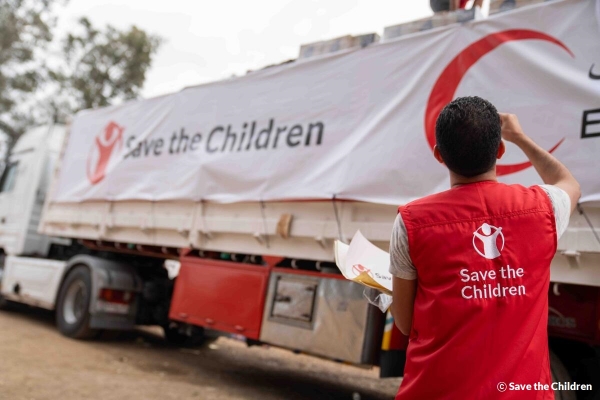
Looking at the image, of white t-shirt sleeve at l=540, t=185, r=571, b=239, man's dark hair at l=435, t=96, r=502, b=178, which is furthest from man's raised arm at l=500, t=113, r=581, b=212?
man's dark hair at l=435, t=96, r=502, b=178

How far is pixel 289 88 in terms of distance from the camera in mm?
5324

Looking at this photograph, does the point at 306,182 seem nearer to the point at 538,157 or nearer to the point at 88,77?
the point at 538,157

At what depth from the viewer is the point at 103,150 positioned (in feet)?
25.0

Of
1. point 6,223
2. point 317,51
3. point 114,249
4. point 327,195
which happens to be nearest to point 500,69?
point 327,195

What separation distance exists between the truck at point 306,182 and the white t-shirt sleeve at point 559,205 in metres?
1.80

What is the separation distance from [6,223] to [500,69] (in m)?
8.82

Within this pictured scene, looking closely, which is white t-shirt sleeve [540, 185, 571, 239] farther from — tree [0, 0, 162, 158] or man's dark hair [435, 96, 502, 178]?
tree [0, 0, 162, 158]

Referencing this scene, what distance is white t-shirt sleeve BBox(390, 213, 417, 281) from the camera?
5.32 ft

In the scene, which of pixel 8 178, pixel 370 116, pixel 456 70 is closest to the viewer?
pixel 456 70

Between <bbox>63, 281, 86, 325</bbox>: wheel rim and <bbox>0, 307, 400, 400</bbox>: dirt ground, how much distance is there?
0.99ft

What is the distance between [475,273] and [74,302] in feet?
23.9

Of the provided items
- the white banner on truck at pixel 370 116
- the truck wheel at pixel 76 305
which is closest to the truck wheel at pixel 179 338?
the truck wheel at pixel 76 305

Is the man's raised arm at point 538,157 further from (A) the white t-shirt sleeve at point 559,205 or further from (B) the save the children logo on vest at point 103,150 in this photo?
(B) the save the children logo on vest at point 103,150

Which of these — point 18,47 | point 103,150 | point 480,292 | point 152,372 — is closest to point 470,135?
point 480,292
